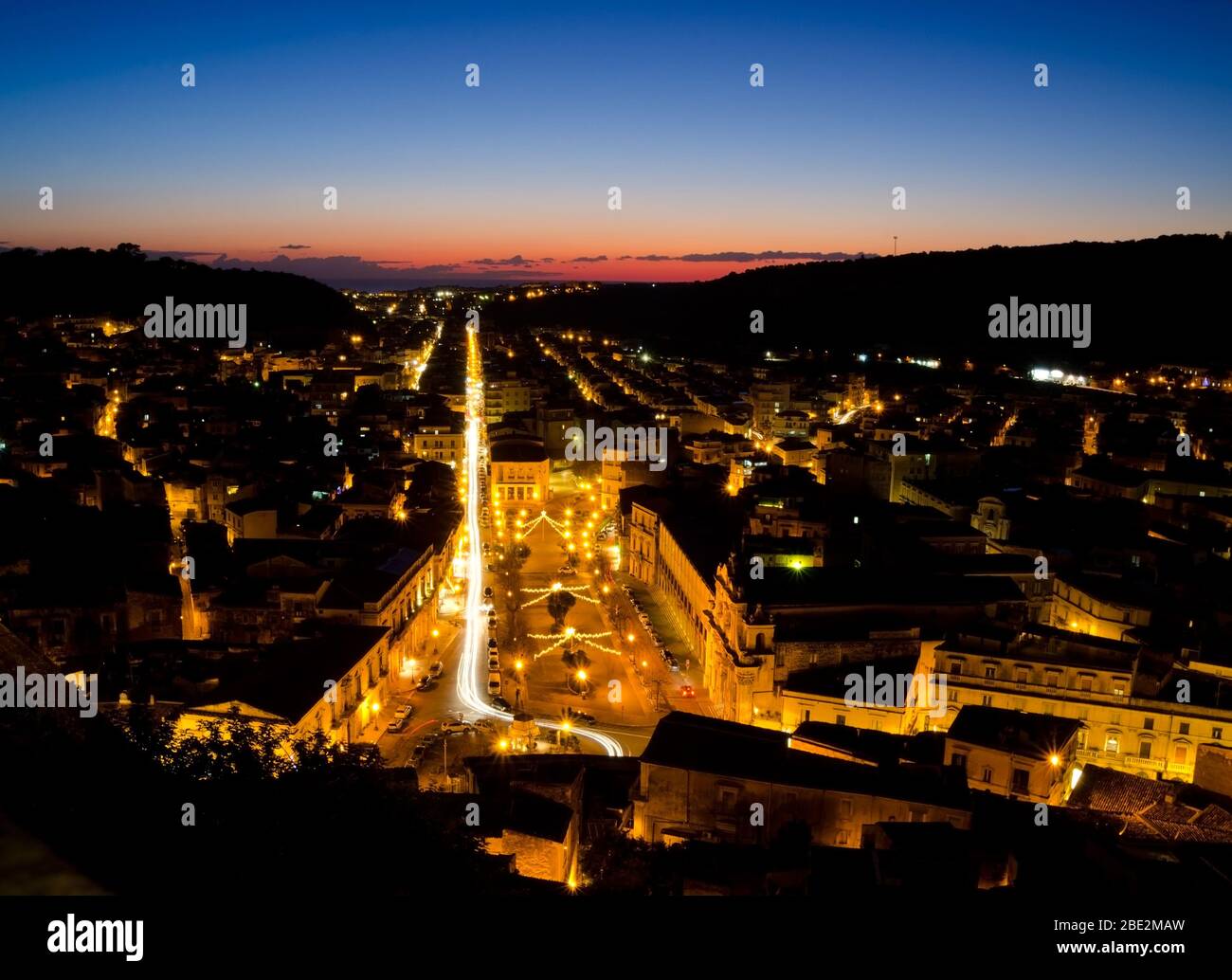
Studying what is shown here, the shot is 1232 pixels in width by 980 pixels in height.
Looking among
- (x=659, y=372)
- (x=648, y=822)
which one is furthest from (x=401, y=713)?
(x=659, y=372)

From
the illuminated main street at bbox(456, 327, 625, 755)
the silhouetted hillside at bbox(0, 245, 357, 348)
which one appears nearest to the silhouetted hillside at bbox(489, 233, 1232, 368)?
the silhouetted hillside at bbox(0, 245, 357, 348)

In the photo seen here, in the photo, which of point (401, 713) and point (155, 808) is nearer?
point (155, 808)

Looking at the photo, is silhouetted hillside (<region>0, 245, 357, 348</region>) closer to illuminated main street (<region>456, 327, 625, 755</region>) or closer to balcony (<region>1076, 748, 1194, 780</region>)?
illuminated main street (<region>456, 327, 625, 755</region>)

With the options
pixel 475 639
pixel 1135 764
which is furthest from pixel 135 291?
pixel 1135 764

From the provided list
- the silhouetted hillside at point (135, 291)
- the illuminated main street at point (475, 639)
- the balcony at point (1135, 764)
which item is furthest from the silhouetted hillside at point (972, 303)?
the balcony at point (1135, 764)

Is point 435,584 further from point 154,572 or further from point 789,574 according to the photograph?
point 789,574
